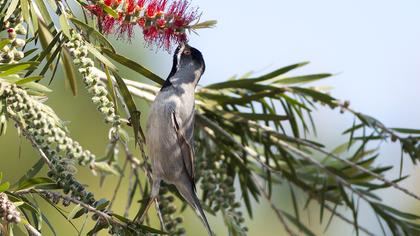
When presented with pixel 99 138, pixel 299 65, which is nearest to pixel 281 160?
pixel 299 65

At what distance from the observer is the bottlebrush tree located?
6.17 ft

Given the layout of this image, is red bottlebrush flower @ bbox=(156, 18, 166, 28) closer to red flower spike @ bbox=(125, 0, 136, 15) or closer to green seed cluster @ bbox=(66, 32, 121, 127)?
red flower spike @ bbox=(125, 0, 136, 15)

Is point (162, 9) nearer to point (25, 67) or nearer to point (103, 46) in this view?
point (103, 46)

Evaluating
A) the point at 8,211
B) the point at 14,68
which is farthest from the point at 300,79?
the point at 8,211

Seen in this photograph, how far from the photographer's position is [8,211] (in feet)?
5.65

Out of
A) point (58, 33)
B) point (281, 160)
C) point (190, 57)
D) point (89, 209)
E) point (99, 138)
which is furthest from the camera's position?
point (99, 138)

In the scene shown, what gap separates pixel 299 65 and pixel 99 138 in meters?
2.82

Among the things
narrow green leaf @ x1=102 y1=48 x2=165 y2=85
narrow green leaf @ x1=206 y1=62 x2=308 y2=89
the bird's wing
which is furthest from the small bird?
narrow green leaf @ x1=102 y1=48 x2=165 y2=85

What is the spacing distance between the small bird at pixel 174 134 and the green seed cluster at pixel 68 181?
32.0 inches

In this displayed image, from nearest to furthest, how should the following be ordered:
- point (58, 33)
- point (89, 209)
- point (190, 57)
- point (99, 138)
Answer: point (89, 209), point (58, 33), point (190, 57), point (99, 138)

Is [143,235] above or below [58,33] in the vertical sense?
below

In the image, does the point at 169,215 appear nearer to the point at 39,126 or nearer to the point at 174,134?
the point at 174,134

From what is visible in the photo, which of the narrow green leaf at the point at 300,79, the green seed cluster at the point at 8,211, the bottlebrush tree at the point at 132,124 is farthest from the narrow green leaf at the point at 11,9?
the narrow green leaf at the point at 300,79

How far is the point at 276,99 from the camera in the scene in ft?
10.3
